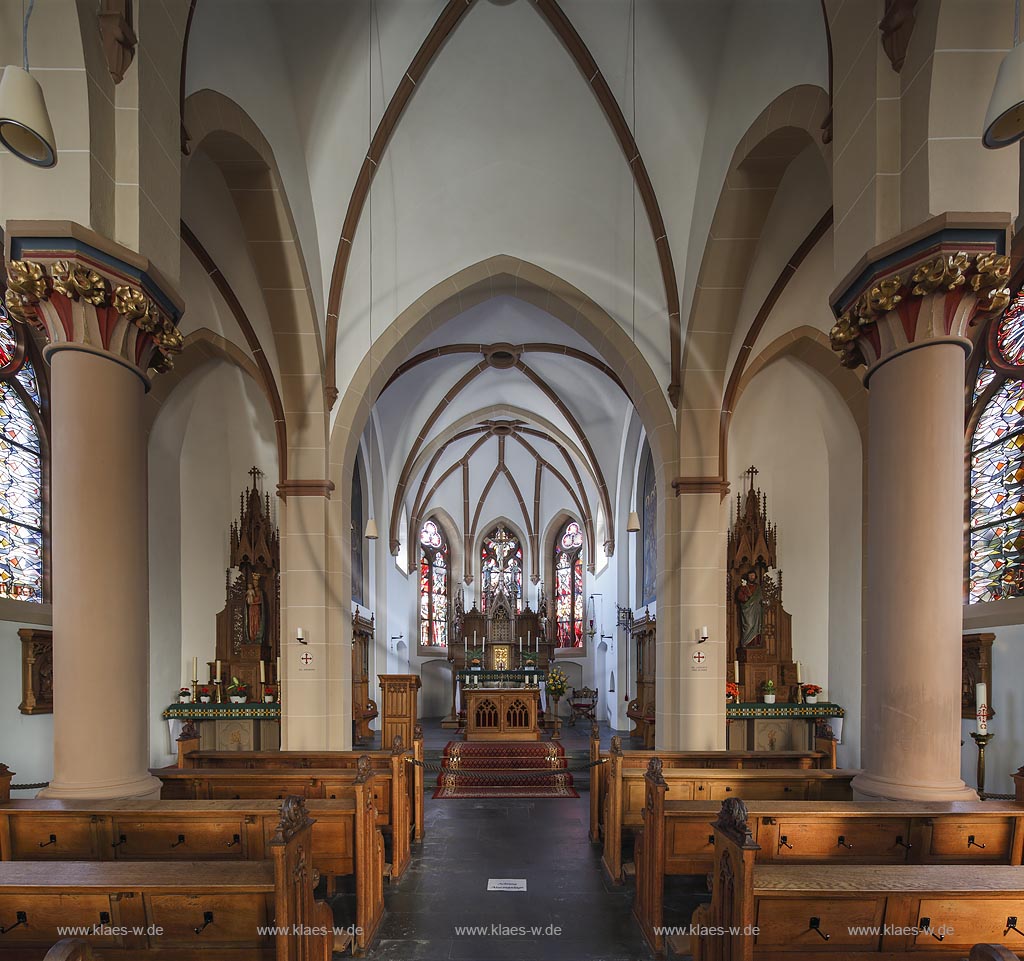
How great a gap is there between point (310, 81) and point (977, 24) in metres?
6.92

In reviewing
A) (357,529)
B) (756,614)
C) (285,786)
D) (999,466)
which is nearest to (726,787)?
(285,786)

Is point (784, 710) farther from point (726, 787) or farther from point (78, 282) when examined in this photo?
point (78, 282)

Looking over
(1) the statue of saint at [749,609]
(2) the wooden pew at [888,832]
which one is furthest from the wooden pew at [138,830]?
(1) the statue of saint at [749,609]

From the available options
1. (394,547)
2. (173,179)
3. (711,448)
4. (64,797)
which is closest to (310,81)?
(173,179)

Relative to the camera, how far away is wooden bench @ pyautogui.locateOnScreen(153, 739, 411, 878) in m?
7.05

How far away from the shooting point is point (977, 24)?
525cm

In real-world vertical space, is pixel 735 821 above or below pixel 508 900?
above

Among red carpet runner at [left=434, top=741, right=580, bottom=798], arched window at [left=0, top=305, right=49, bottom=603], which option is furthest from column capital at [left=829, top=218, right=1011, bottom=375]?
arched window at [left=0, top=305, right=49, bottom=603]

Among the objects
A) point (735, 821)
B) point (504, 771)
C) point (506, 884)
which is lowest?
point (504, 771)

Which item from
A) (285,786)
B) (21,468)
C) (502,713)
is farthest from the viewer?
(502,713)

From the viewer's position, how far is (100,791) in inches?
201

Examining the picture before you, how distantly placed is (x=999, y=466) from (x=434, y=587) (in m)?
18.2

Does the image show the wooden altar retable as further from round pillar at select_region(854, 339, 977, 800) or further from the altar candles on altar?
round pillar at select_region(854, 339, 977, 800)

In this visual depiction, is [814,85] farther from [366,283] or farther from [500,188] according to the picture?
[366,283]
